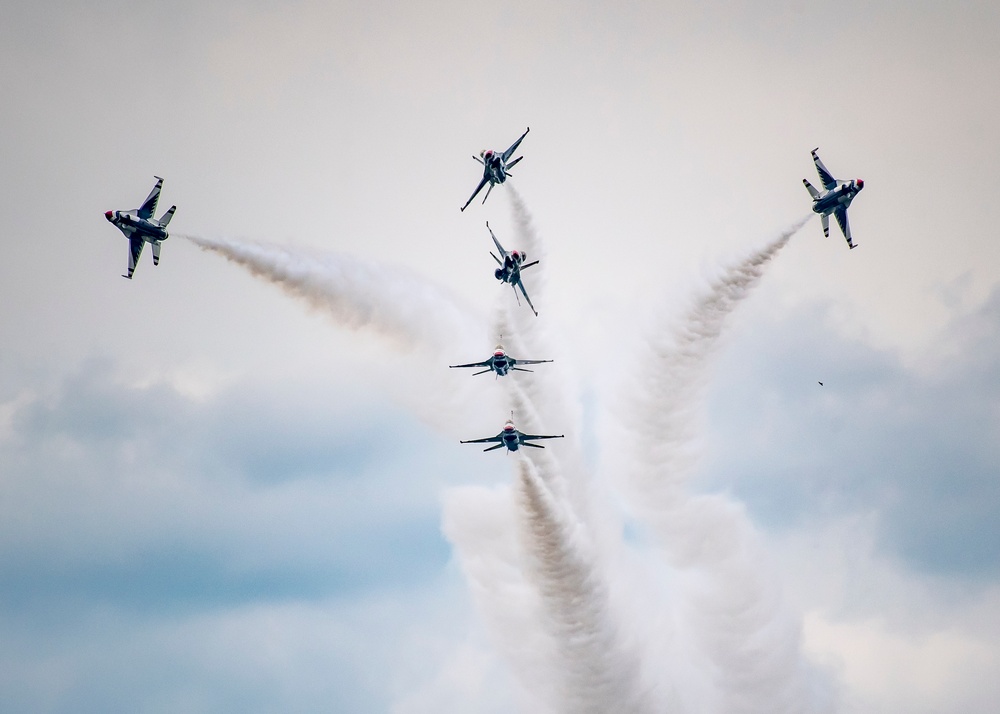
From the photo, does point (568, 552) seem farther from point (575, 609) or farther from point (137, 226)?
point (137, 226)

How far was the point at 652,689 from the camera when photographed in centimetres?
10375

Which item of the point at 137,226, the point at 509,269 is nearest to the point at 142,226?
the point at 137,226

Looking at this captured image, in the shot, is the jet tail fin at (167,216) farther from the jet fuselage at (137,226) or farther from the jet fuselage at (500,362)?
the jet fuselage at (500,362)

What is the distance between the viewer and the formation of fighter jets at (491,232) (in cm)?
9419

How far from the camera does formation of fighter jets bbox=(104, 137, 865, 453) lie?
94188mm

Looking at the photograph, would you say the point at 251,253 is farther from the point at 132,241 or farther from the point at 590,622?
the point at 590,622

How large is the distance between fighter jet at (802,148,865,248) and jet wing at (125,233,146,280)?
1448 inches

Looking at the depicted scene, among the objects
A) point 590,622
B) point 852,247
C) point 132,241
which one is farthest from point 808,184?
point 132,241

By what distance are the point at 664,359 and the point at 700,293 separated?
4.38m

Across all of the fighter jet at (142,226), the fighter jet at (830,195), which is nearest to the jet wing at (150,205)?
the fighter jet at (142,226)

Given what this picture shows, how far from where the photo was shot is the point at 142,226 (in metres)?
95.8

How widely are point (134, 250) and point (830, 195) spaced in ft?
126

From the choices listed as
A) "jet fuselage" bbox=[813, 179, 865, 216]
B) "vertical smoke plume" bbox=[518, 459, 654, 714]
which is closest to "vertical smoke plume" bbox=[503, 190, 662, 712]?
"vertical smoke plume" bbox=[518, 459, 654, 714]

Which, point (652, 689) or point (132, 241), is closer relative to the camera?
point (132, 241)
